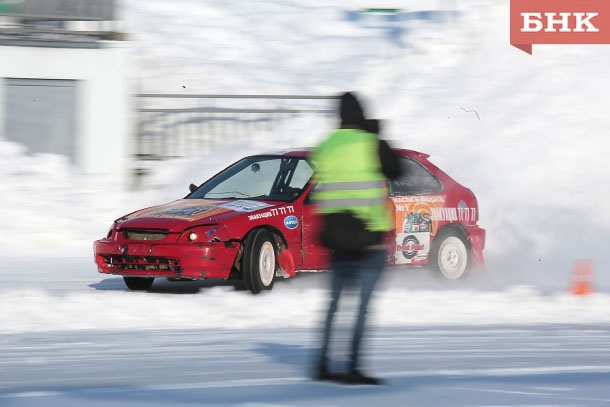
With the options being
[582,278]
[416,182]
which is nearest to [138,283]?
[416,182]

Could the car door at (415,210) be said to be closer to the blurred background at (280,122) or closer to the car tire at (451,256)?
the car tire at (451,256)

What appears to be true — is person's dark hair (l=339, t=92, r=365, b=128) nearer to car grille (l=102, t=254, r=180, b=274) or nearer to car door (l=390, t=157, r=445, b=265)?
car grille (l=102, t=254, r=180, b=274)

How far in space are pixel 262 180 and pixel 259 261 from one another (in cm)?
123

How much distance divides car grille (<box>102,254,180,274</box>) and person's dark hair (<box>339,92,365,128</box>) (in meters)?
4.15

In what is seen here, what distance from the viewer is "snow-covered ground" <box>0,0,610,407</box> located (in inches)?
270

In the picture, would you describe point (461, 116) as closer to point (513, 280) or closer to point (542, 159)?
point (542, 159)

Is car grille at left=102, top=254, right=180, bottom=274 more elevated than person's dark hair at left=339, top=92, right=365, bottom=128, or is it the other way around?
person's dark hair at left=339, top=92, right=365, bottom=128

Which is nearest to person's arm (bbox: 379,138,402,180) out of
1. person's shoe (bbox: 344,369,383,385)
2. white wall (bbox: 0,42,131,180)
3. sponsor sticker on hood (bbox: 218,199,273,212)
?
person's shoe (bbox: 344,369,383,385)

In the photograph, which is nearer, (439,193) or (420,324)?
(420,324)

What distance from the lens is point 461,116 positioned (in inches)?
895

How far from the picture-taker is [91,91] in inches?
778

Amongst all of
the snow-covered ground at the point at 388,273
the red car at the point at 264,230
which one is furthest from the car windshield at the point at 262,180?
the snow-covered ground at the point at 388,273

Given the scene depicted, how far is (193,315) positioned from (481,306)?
258cm

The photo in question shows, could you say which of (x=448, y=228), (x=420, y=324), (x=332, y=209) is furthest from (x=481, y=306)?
(x=332, y=209)
